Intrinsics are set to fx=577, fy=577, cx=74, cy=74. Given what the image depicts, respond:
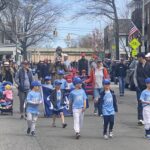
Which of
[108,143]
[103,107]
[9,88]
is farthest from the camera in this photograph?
[9,88]

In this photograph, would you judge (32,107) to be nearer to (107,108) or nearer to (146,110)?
(107,108)

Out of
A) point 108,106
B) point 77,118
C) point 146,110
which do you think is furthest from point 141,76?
point 77,118

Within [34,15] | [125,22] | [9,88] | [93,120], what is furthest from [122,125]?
[125,22]

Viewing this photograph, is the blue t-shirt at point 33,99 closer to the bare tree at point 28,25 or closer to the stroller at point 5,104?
the stroller at point 5,104

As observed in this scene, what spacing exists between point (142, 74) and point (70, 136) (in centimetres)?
313

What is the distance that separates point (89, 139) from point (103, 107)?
0.84 metres

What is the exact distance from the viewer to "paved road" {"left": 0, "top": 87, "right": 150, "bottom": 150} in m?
11.9

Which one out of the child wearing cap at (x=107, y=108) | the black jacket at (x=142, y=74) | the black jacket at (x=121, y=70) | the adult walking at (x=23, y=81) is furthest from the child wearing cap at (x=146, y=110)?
the black jacket at (x=121, y=70)

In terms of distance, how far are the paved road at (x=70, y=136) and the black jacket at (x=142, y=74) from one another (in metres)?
1.10

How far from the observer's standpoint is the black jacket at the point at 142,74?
1538 centimetres

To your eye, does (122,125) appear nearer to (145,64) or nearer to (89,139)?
(145,64)

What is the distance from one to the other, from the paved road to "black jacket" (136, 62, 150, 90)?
1105 millimetres

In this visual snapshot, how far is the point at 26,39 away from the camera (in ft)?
246

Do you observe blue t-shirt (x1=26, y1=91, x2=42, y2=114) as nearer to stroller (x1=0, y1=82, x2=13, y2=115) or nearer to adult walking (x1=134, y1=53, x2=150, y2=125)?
Result: adult walking (x1=134, y1=53, x2=150, y2=125)
